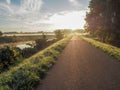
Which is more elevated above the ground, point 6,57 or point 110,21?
point 110,21

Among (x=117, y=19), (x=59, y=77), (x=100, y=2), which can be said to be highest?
(x=100, y=2)

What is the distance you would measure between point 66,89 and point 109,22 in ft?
113

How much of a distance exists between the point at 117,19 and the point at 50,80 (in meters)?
31.4

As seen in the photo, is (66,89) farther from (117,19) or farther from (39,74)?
(117,19)

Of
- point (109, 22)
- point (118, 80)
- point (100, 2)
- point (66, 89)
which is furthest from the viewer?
point (100, 2)

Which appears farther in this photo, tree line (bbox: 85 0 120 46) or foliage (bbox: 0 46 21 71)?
tree line (bbox: 85 0 120 46)

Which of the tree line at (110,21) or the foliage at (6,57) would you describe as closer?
the foliage at (6,57)

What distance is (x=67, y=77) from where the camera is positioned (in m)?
10.7

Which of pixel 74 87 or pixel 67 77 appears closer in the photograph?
pixel 74 87

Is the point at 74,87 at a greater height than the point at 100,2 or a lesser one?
lesser

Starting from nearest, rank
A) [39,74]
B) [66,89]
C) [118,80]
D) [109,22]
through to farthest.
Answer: [66,89], [118,80], [39,74], [109,22]

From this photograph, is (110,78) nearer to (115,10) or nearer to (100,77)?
(100,77)

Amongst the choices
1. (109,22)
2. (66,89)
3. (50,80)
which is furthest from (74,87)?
(109,22)

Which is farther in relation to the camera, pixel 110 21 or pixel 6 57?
pixel 110 21
